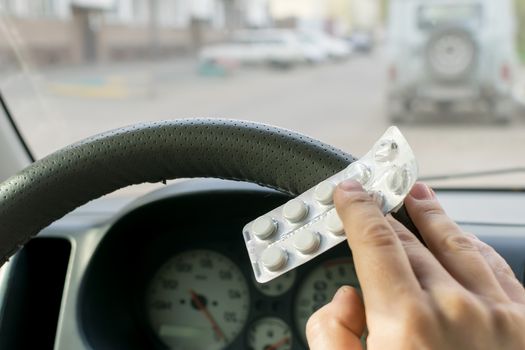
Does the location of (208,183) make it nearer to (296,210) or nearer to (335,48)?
(296,210)

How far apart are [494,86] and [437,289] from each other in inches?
123

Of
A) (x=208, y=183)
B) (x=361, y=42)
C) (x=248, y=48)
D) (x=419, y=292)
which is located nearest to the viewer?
(x=419, y=292)

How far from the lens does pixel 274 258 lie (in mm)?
889

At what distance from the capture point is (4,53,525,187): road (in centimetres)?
266

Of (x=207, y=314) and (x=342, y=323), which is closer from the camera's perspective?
(x=342, y=323)

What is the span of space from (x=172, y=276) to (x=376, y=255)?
4.74 ft

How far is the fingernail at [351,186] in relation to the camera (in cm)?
83

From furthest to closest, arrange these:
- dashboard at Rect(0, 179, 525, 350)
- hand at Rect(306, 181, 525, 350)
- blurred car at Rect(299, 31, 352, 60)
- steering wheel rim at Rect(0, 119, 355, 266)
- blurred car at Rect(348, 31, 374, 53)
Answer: blurred car at Rect(299, 31, 352, 60) < blurred car at Rect(348, 31, 374, 53) < dashboard at Rect(0, 179, 525, 350) < steering wheel rim at Rect(0, 119, 355, 266) < hand at Rect(306, 181, 525, 350)

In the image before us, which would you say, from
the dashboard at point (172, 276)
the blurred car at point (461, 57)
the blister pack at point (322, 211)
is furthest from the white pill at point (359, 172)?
the blurred car at point (461, 57)

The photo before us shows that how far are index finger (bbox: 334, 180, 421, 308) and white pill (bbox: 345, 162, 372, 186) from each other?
0.18 ft

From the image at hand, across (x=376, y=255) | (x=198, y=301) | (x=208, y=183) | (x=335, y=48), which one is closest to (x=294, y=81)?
(x=335, y=48)

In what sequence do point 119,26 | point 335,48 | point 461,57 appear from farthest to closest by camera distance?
point 335,48, point 119,26, point 461,57

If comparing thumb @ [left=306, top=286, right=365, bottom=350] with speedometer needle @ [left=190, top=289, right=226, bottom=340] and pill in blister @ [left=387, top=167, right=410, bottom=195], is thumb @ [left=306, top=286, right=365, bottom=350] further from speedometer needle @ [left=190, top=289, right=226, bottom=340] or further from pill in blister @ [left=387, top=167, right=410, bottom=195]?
speedometer needle @ [left=190, top=289, right=226, bottom=340]

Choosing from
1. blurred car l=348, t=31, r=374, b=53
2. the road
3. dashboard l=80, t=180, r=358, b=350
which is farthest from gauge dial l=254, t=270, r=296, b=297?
blurred car l=348, t=31, r=374, b=53
